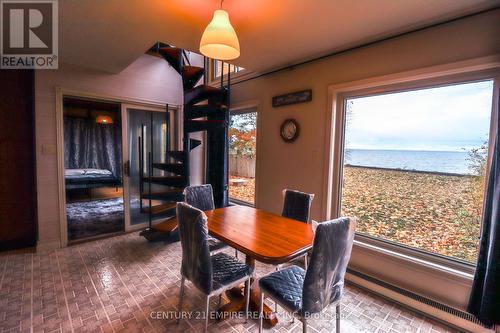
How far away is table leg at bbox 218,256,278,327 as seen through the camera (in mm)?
1846

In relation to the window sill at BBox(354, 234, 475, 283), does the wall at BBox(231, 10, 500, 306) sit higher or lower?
higher

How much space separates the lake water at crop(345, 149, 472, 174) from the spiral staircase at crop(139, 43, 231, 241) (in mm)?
1881

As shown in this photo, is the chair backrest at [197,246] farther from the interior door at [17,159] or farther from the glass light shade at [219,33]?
the interior door at [17,159]

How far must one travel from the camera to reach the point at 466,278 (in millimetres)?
1813

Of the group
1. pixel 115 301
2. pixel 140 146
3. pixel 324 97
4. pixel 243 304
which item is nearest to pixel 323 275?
pixel 243 304

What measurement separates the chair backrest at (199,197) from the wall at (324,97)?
0.96 metres

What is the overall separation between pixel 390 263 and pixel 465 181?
0.99 m

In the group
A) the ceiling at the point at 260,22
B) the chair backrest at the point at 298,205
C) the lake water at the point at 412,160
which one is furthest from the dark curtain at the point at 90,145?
the lake water at the point at 412,160

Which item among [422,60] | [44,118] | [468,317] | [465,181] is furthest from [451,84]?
[44,118]

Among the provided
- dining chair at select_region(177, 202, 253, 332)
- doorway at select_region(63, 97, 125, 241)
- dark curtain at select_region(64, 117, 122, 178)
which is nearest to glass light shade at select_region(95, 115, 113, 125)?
doorway at select_region(63, 97, 125, 241)

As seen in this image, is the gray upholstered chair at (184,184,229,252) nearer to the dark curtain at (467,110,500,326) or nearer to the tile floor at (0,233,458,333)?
the tile floor at (0,233,458,333)

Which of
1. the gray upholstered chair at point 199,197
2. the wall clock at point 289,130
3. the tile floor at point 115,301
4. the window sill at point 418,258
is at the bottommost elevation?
the tile floor at point 115,301

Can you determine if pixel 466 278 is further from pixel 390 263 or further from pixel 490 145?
pixel 490 145

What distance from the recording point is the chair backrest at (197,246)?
1.52 m
